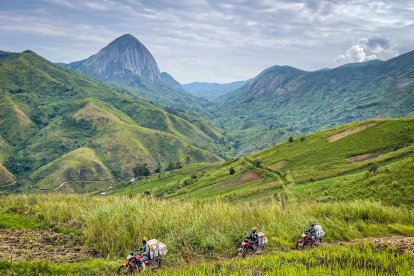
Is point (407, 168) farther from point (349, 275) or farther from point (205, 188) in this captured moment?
point (205, 188)

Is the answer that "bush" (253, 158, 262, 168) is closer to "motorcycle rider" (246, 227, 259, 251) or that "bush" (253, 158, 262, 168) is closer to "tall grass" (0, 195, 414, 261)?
"tall grass" (0, 195, 414, 261)

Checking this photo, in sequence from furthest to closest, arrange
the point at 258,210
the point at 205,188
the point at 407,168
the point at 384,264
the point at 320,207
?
the point at 205,188, the point at 407,168, the point at 320,207, the point at 258,210, the point at 384,264

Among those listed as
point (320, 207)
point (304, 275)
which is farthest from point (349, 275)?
point (320, 207)

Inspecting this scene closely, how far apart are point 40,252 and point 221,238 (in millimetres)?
7869

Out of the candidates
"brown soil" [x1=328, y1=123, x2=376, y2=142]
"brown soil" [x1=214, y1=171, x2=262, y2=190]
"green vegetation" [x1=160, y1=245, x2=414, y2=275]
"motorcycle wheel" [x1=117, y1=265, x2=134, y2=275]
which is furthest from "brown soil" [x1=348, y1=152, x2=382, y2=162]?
"motorcycle wheel" [x1=117, y1=265, x2=134, y2=275]

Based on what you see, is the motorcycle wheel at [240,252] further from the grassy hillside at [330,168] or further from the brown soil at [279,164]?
the brown soil at [279,164]

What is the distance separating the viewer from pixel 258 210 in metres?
18.4

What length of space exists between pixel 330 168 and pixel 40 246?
66311mm

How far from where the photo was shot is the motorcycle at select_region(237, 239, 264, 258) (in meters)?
14.5

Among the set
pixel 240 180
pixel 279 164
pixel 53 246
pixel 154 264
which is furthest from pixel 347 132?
pixel 154 264

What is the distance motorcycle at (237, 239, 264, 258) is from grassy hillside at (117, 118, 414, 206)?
87.0ft

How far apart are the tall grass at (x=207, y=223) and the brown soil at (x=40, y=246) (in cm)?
70

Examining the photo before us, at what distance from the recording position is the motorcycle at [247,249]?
47.4 feet

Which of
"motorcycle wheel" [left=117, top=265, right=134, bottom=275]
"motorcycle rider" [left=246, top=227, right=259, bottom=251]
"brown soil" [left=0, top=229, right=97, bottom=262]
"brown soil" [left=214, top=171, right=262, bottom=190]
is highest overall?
"motorcycle rider" [left=246, top=227, right=259, bottom=251]
